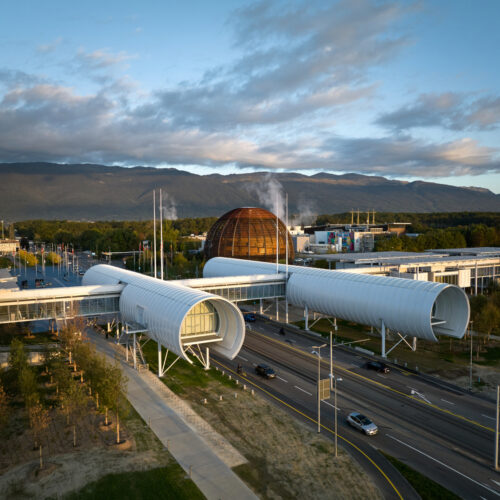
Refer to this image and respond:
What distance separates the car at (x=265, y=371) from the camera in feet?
148

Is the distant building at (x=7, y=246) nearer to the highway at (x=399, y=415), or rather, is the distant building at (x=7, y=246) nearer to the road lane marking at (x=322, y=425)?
the highway at (x=399, y=415)

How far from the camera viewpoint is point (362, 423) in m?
33.5

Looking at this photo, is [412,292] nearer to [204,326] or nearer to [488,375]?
[488,375]

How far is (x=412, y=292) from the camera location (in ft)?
162

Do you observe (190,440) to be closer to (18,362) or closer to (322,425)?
(322,425)

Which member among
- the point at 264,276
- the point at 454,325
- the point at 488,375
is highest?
the point at 264,276

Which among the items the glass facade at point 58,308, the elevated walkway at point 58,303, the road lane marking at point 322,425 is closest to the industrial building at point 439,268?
the road lane marking at point 322,425

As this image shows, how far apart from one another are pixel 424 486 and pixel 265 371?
2130 cm

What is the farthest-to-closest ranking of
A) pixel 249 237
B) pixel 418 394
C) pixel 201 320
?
pixel 249 237 → pixel 201 320 → pixel 418 394

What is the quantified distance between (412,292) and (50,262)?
152m

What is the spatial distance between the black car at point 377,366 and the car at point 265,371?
35.7 feet

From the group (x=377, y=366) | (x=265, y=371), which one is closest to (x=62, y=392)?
(x=265, y=371)

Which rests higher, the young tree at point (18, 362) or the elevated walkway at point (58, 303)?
the elevated walkway at point (58, 303)

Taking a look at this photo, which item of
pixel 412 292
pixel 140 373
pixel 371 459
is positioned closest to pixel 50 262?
pixel 140 373
